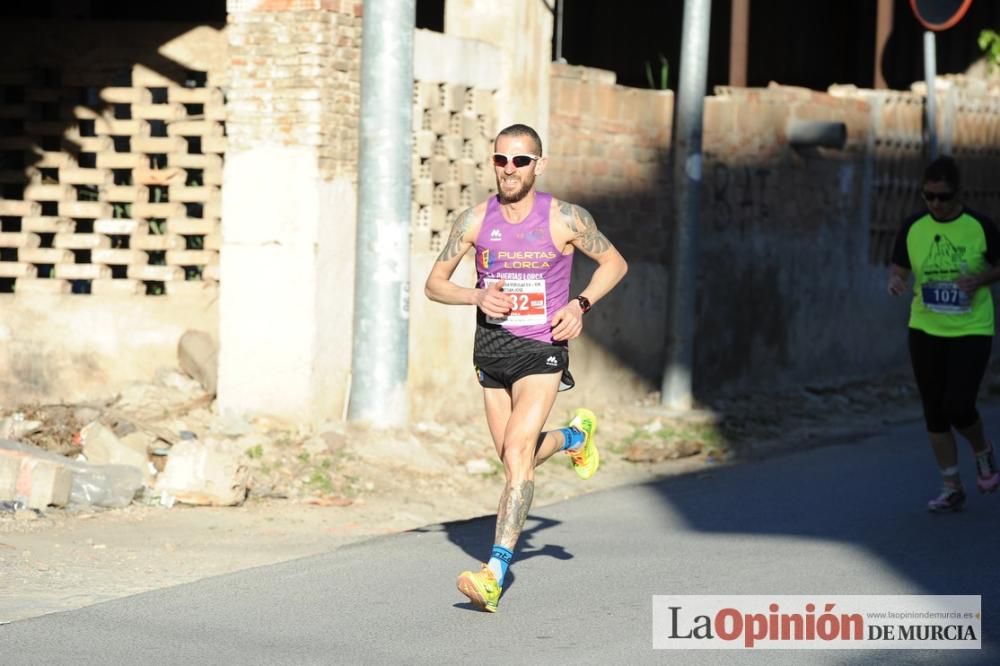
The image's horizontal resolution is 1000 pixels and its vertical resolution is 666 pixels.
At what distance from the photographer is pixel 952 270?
992 centimetres

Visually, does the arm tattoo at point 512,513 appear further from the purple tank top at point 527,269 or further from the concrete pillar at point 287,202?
the concrete pillar at point 287,202

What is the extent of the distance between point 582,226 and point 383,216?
411 cm

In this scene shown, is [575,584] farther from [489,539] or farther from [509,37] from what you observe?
[509,37]

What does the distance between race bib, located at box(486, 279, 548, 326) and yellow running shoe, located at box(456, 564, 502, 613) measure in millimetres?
1197

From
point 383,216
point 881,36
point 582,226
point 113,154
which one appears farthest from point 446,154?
point 881,36

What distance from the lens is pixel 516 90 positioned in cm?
1390

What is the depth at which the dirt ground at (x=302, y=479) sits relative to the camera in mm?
8445

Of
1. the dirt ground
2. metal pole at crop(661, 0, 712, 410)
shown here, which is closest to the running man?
the dirt ground

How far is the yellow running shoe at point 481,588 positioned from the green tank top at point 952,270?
3901mm

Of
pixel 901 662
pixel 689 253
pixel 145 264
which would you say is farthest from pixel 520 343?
pixel 689 253

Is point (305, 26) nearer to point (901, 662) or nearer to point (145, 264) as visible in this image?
point (145, 264)

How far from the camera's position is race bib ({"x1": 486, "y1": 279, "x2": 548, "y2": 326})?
776 centimetres

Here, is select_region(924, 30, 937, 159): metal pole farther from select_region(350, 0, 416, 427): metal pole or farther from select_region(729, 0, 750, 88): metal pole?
select_region(350, 0, 416, 427): metal pole

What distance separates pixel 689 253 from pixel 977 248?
5.25 metres
